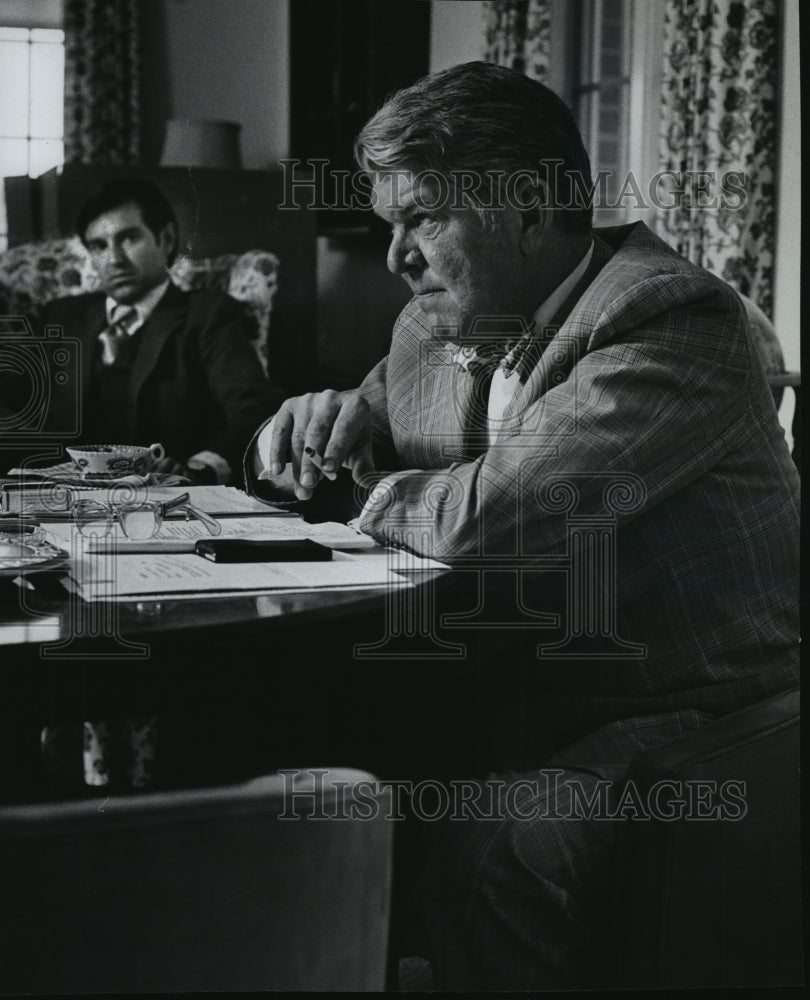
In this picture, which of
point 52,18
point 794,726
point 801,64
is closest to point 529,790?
point 794,726

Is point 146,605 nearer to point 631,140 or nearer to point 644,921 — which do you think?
point 644,921

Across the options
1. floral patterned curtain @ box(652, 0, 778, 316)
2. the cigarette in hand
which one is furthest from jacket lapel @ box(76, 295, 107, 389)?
floral patterned curtain @ box(652, 0, 778, 316)

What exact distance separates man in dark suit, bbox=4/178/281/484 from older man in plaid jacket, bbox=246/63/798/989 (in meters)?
0.10

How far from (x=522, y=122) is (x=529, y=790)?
0.88 m

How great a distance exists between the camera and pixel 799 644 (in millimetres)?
1543

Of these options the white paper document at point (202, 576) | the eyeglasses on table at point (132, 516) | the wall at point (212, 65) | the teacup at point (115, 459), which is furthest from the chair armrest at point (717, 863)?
the wall at point (212, 65)

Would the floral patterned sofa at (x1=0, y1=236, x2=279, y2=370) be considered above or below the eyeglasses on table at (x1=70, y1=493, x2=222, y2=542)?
A: above

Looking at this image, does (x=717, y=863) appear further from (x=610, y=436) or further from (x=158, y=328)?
(x=158, y=328)

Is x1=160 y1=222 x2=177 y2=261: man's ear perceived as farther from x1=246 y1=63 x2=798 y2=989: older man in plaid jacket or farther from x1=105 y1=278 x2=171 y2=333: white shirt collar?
x1=246 y1=63 x2=798 y2=989: older man in plaid jacket

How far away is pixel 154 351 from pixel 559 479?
618mm

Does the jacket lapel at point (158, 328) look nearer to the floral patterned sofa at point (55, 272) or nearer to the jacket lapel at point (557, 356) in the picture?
the floral patterned sofa at point (55, 272)

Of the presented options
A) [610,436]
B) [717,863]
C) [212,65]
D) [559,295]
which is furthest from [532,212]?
[717,863]

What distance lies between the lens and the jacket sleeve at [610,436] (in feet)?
4.50

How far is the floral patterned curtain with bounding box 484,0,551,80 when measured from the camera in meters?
1.59
